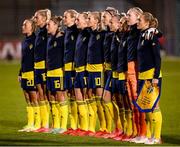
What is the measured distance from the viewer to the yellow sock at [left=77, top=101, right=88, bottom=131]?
49.5 feet

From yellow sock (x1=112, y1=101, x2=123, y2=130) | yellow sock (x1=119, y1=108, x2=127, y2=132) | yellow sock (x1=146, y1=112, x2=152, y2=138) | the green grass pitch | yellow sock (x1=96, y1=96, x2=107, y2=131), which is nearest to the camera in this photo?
yellow sock (x1=146, y1=112, x2=152, y2=138)

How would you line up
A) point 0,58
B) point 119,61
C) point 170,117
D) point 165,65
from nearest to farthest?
point 119,61
point 170,117
point 165,65
point 0,58

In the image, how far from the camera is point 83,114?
49.6ft

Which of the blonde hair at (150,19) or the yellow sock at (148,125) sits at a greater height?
the blonde hair at (150,19)

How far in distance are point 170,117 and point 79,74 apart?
393cm

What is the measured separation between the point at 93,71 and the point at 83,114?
761 millimetres

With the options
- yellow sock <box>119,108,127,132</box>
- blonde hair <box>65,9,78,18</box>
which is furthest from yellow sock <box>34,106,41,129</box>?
yellow sock <box>119,108,127,132</box>

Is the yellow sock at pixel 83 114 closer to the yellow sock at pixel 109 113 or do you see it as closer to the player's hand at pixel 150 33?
the yellow sock at pixel 109 113

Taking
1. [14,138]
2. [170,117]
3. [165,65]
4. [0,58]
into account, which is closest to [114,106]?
[14,138]

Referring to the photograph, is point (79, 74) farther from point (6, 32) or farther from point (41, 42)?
point (6, 32)

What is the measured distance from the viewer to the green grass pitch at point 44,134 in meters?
14.0

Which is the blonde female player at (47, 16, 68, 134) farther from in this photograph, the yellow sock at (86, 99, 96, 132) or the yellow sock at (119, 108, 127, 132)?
the yellow sock at (119, 108, 127, 132)

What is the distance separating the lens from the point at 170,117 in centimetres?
1842

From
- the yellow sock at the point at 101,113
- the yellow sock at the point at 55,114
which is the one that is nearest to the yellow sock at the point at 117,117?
the yellow sock at the point at 101,113
